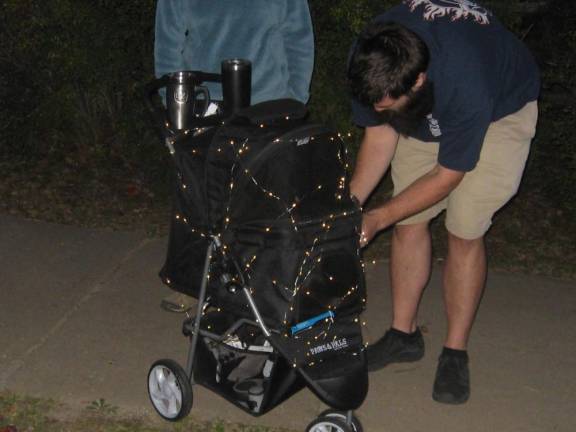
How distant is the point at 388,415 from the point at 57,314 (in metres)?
1.80

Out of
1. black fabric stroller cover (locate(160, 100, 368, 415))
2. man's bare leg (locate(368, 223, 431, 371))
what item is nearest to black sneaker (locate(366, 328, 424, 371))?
man's bare leg (locate(368, 223, 431, 371))

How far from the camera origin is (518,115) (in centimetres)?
345

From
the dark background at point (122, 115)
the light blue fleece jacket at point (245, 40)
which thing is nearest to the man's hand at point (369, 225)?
the light blue fleece jacket at point (245, 40)

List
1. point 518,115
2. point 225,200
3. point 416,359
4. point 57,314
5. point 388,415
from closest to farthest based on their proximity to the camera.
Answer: point 225,200 → point 518,115 → point 388,415 → point 416,359 → point 57,314

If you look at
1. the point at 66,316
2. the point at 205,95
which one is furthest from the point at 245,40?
the point at 66,316

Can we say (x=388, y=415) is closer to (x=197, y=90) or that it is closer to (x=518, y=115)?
(x=518, y=115)

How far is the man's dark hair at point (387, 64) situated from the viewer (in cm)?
294

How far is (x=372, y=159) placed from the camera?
12.1 ft

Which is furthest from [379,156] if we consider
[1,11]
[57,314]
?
[1,11]

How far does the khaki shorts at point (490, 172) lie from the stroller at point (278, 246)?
2.03 feet

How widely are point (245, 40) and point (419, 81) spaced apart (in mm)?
1123

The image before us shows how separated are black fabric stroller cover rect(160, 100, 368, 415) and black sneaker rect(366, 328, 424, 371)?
0.73m

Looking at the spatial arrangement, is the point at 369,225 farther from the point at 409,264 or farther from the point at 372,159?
the point at 409,264

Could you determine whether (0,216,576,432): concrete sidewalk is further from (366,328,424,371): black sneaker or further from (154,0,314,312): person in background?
(154,0,314,312): person in background
